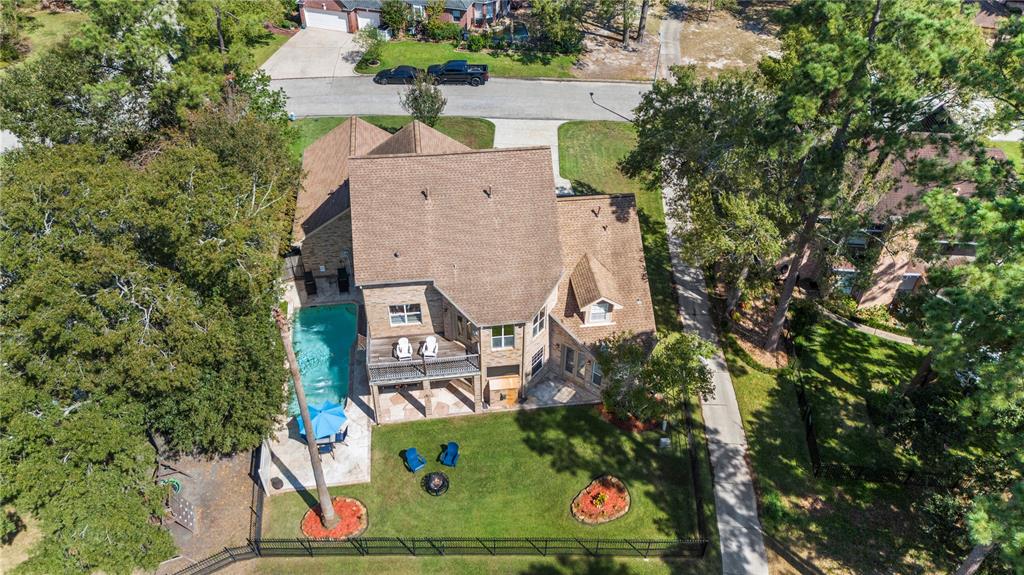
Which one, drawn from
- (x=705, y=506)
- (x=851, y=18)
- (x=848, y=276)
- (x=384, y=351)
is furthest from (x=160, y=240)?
(x=848, y=276)

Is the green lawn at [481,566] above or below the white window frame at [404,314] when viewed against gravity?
below

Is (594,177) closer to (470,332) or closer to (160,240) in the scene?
(470,332)

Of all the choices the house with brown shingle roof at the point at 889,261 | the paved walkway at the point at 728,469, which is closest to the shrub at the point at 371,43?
the paved walkway at the point at 728,469

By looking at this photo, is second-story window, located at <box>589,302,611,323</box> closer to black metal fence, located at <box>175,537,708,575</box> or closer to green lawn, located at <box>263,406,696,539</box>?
green lawn, located at <box>263,406,696,539</box>

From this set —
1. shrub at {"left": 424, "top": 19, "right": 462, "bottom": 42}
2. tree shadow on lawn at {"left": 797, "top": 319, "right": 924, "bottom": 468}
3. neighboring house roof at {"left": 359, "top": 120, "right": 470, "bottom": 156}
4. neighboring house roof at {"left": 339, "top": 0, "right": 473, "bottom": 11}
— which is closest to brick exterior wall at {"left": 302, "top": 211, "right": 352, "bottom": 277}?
neighboring house roof at {"left": 359, "top": 120, "right": 470, "bottom": 156}

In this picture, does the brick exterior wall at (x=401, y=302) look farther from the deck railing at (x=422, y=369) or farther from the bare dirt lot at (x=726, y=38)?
the bare dirt lot at (x=726, y=38)

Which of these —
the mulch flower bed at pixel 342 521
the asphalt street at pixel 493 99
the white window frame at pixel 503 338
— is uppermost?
the asphalt street at pixel 493 99
